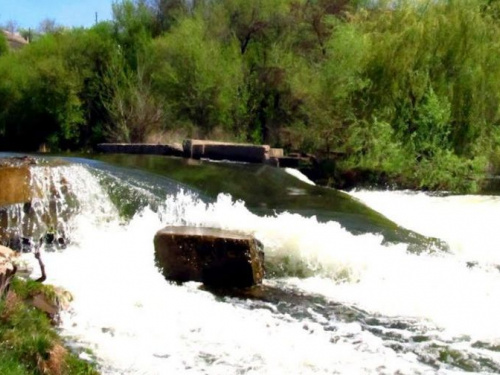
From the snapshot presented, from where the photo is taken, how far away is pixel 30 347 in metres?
4.95

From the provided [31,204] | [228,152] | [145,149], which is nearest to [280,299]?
[31,204]

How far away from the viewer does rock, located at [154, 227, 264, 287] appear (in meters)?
8.16

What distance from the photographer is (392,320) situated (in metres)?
6.98

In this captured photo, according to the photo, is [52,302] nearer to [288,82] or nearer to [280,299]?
[280,299]

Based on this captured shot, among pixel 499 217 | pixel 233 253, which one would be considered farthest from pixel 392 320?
pixel 499 217

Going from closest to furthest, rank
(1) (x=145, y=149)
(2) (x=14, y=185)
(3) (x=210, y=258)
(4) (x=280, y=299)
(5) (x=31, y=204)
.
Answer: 1. (4) (x=280, y=299)
2. (3) (x=210, y=258)
3. (2) (x=14, y=185)
4. (5) (x=31, y=204)
5. (1) (x=145, y=149)

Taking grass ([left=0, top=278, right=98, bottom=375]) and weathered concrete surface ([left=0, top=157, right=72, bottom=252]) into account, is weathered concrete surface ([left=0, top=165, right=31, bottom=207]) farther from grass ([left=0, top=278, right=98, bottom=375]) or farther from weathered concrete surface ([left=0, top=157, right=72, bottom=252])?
grass ([left=0, top=278, right=98, bottom=375])

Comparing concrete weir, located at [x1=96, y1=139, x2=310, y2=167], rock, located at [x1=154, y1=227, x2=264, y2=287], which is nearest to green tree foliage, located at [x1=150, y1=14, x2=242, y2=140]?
concrete weir, located at [x1=96, y1=139, x2=310, y2=167]

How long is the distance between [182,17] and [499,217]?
836 inches

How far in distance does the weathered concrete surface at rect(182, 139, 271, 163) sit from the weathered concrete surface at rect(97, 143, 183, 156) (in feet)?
1.44

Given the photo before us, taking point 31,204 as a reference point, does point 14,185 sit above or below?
above

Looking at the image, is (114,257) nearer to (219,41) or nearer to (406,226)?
(406,226)

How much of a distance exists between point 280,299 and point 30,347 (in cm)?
335

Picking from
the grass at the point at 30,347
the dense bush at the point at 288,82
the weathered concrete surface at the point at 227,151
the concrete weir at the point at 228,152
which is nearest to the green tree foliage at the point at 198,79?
the dense bush at the point at 288,82
